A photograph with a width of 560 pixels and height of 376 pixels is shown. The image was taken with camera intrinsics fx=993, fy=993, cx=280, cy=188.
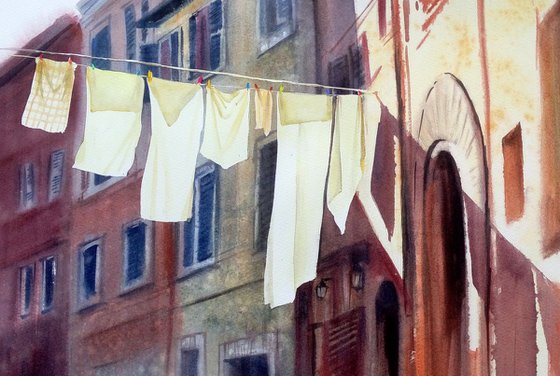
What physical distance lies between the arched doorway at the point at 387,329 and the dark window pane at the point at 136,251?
6.25ft

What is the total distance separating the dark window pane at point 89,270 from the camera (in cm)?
692

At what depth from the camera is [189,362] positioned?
6352 mm

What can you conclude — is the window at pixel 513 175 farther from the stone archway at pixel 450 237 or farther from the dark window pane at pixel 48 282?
the dark window pane at pixel 48 282

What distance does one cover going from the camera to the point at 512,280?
457 cm

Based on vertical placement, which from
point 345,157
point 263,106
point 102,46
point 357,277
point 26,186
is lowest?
point 357,277

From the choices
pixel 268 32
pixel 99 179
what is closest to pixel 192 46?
pixel 268 32

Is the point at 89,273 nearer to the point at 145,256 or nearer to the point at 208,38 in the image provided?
the point at 145,256

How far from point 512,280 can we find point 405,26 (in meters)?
1.68

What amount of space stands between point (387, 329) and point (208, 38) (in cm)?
246

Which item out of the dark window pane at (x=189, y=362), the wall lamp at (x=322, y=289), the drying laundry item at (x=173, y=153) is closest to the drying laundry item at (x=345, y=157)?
the wall lamp at (x=322, y=289)

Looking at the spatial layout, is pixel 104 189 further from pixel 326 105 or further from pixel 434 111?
pixel 434 111

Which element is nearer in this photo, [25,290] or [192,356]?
[192,356]

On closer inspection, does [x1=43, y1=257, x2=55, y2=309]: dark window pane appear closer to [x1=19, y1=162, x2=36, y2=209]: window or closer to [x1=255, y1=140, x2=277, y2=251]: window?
[x1=19, y1=162, x2=36, y2=209]: window

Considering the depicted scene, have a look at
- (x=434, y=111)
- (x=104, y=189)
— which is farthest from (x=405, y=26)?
(x=104, y=189)
